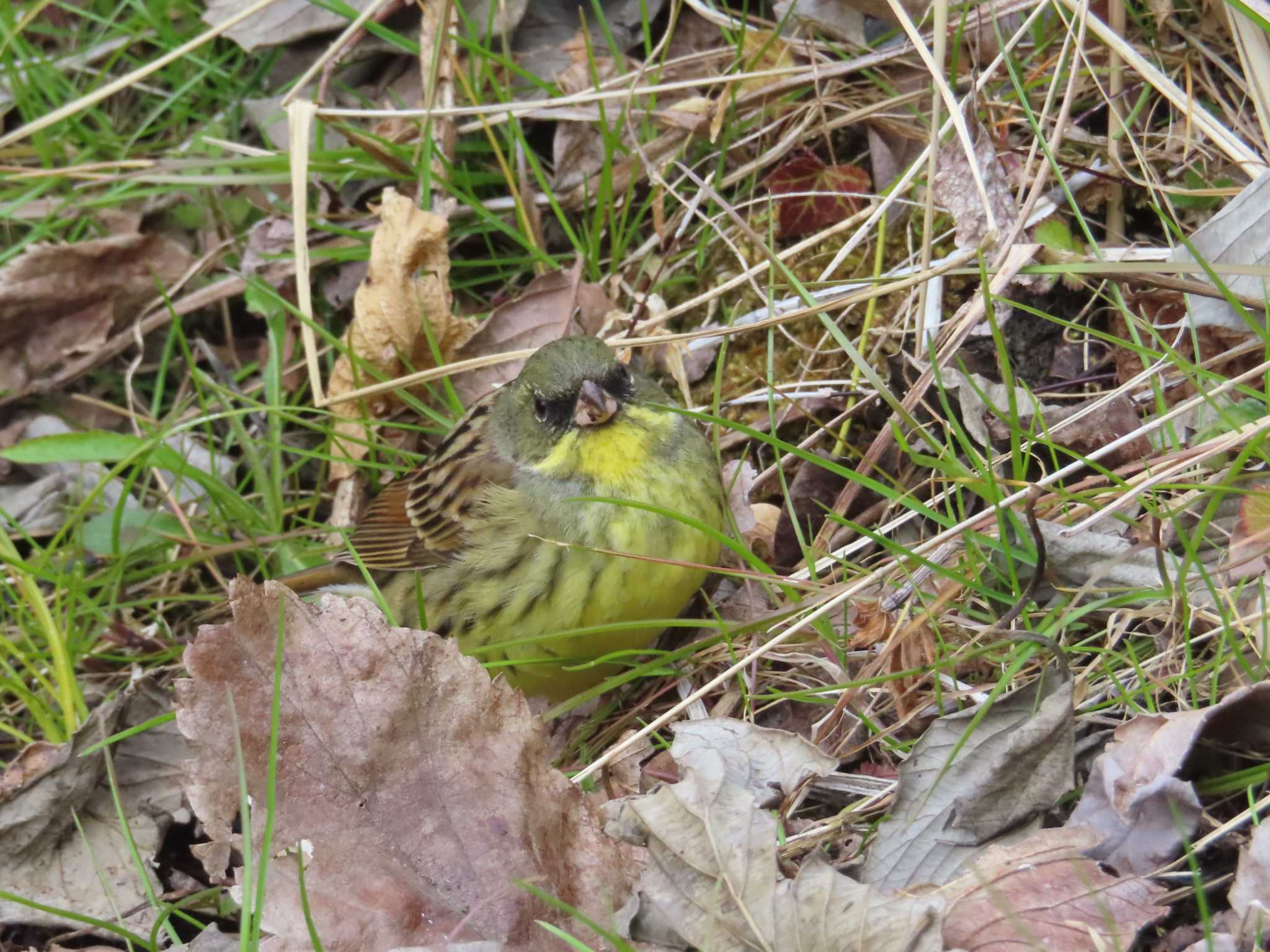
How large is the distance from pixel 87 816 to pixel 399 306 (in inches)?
68.9

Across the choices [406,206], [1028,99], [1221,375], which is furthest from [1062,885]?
[406,206]

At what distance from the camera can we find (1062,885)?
2.21m

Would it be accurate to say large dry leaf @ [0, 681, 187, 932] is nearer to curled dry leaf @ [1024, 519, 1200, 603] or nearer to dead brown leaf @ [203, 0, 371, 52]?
curled dry leaf @ [1024, 519, 1200, 603]

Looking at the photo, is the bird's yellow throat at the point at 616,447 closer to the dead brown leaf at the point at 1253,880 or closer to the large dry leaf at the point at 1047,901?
the large dry leaf at the point at 1047,901

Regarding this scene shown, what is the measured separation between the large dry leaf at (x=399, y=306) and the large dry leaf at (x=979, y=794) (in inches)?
95.3

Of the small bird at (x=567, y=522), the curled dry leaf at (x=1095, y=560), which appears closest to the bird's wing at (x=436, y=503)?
the small bird at (x=567, y=522)

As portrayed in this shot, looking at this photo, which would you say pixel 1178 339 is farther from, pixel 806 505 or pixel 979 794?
pixel 979 794

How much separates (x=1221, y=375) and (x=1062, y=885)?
1283 millimetres

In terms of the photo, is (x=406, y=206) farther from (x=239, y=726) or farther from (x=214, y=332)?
(x=239, y=726)

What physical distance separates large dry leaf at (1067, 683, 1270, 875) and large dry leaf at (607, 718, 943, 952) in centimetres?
32

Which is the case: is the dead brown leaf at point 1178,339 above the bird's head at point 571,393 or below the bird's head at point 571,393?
above

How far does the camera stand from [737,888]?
7.59ft

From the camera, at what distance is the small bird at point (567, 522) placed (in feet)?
11.0

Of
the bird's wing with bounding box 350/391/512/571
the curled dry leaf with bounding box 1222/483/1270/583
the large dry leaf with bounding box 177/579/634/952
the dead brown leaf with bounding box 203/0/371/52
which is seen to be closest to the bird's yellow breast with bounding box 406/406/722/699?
the bird's wing with bounding box 350/391/512/571
